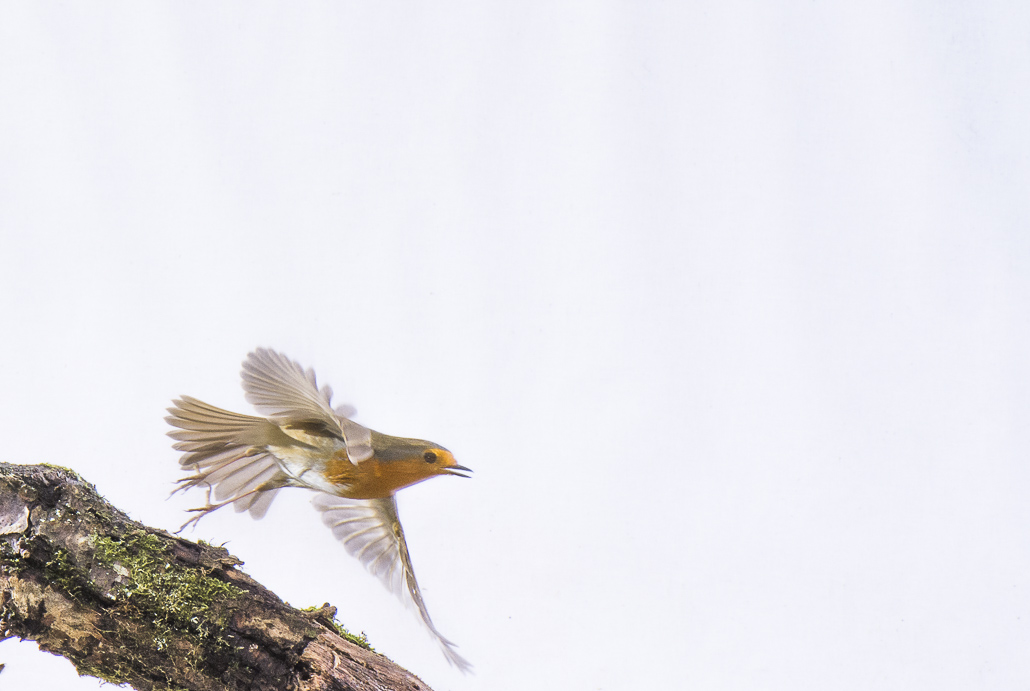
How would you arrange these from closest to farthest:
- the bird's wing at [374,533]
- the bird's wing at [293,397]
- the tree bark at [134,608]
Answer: the tree bark at [134,608] → the bird's wing at [293,397] → the bird's wing at [374,533]

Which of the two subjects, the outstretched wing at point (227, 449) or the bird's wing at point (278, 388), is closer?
the bird's wing at point (278, 388)

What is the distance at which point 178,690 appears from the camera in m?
1.85

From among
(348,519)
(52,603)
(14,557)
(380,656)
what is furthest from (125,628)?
(348,519)

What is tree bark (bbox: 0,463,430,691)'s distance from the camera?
1.75 m

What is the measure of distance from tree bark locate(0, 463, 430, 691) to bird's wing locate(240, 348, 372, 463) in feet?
1.50

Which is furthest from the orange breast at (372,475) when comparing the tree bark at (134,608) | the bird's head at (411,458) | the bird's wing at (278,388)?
the tree bark at (134,608)

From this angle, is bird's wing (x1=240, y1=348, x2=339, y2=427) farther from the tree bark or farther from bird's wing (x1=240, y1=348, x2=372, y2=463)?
the tree bark

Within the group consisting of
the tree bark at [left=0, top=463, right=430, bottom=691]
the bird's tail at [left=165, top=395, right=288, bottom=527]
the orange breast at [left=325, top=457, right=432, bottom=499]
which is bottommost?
the tree bark at [left=0, top=463, right=430, bottom=691]

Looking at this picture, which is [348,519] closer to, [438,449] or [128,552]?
[438,449]

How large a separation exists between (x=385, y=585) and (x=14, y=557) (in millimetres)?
1142

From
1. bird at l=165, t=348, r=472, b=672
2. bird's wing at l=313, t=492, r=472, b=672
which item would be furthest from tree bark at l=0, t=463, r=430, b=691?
bird's wing at l=313, t=492, r=472, b=672

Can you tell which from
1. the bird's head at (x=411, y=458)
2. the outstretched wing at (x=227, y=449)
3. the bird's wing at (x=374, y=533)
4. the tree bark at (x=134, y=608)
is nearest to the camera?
the tree bark at (x=134, y=608)

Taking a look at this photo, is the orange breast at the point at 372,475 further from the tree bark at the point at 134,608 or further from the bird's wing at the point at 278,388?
the tree bark at the point at 134,608

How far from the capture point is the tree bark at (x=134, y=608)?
1.75 metres
